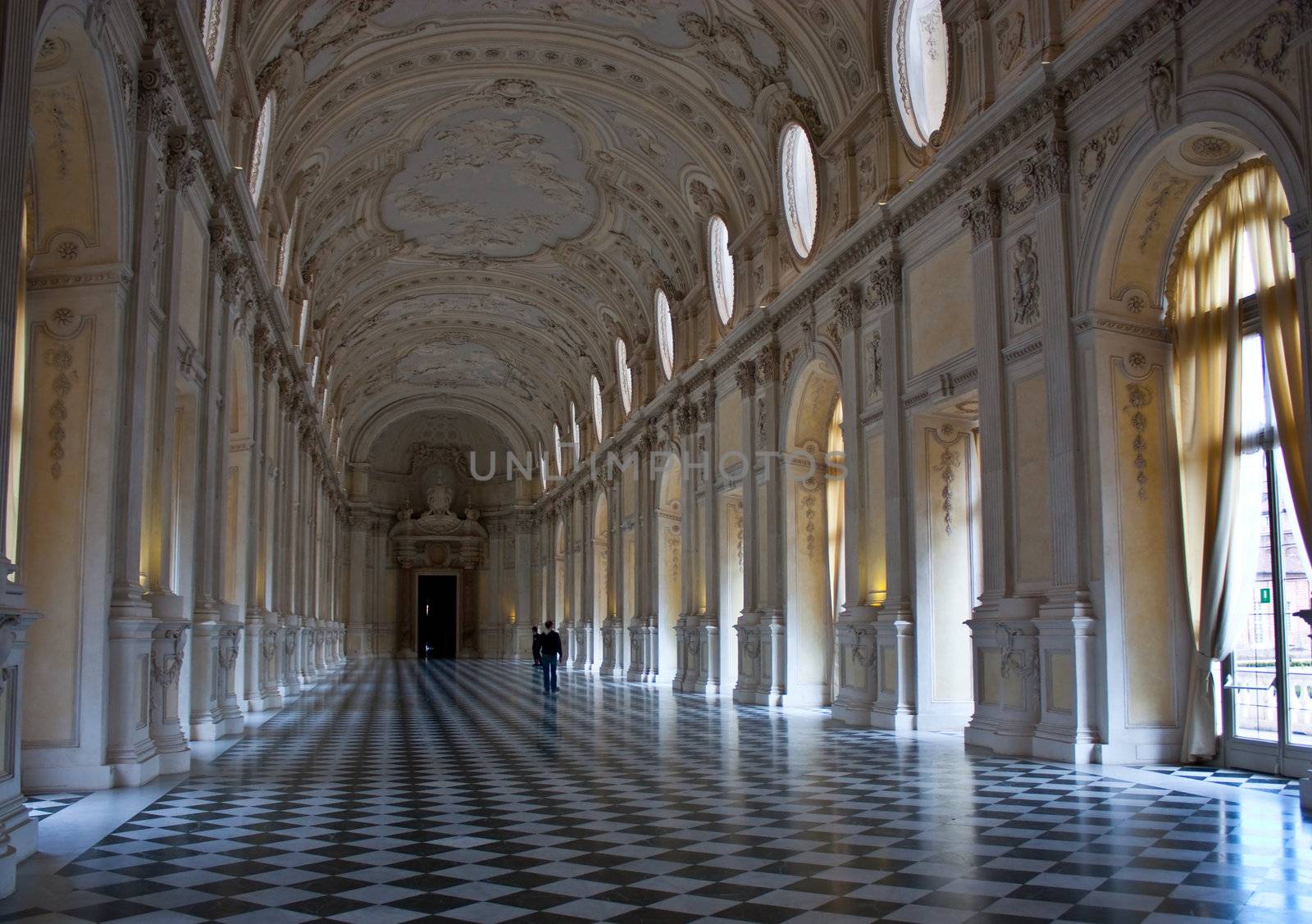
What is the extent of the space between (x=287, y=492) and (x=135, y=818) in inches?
631

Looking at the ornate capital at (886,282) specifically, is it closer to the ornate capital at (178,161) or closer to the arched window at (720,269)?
the arched window at (720,269)

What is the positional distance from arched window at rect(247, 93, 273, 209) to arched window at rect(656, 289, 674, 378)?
39.0 ft

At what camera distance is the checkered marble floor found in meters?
5.29

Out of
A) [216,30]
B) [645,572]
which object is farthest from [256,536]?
[645,572]

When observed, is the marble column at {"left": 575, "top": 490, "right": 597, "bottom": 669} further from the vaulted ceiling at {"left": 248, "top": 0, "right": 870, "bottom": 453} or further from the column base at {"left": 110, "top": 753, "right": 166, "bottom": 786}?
the column base at {"left": 110, "top": 753, "right": 166, "bottom": 786}

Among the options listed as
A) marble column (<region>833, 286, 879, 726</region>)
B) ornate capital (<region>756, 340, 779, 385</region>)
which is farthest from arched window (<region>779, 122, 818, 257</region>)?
marble column (<region>833, 286, 879, 726</region>)

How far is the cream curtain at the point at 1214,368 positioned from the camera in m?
9.81

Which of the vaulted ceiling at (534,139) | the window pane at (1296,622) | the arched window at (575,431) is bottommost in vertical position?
the window pane at (1296,622)

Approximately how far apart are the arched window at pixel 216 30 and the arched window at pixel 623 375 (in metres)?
18.6

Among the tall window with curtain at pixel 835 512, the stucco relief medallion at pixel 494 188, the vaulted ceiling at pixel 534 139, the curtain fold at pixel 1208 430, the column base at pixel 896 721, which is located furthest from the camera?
the stucco relief medallion at pixel 494 188

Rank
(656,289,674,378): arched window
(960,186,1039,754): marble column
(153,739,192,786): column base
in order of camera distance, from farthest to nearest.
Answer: (656,289,674,378): arched window → (960,186,1039,754): marble column → (153,739,192,786): column base

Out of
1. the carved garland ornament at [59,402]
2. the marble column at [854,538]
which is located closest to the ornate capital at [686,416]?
the marble column at [854,538]

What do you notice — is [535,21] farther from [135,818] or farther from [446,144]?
[135,818]

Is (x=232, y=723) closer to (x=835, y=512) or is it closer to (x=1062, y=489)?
(x=835, y=512)
